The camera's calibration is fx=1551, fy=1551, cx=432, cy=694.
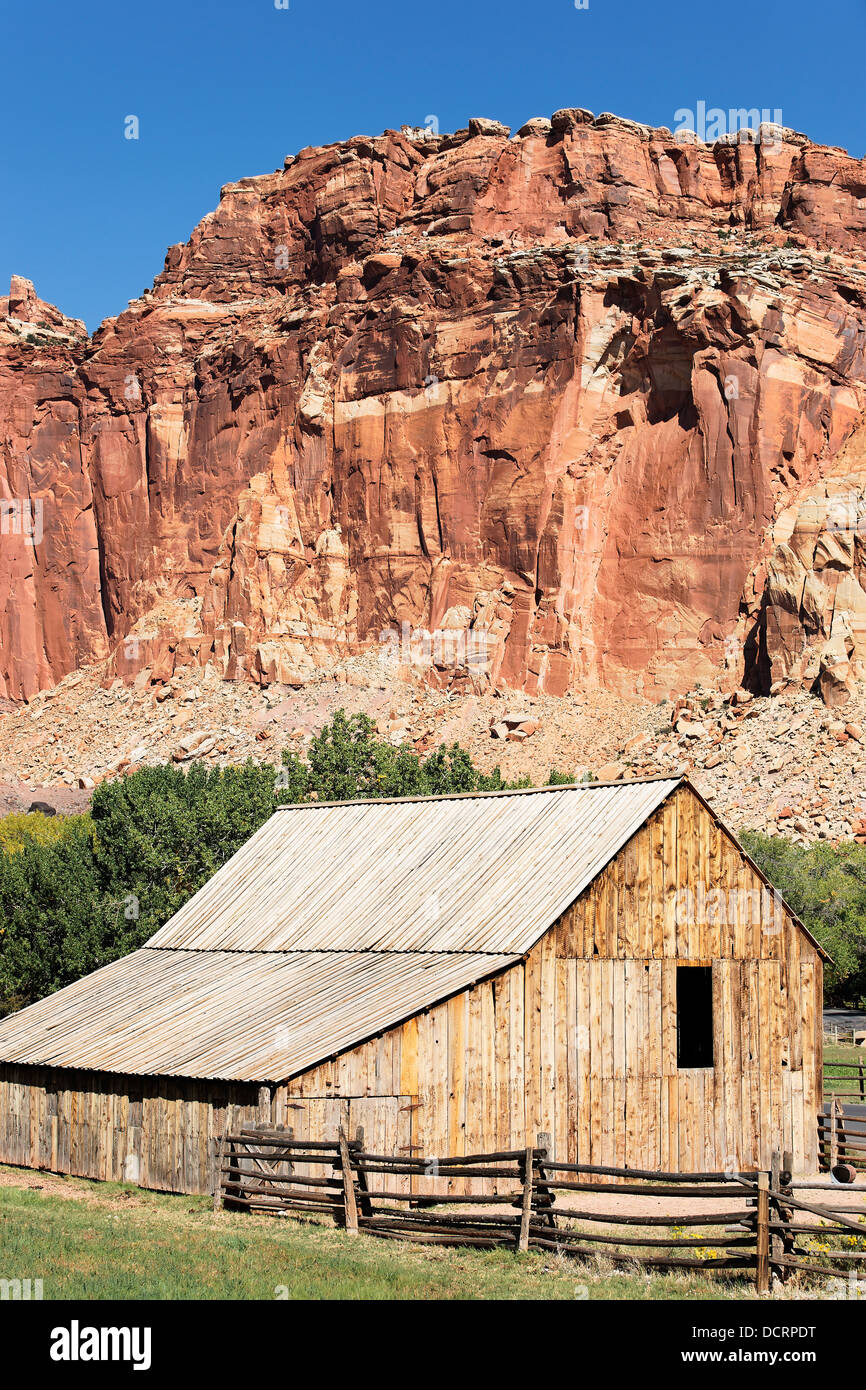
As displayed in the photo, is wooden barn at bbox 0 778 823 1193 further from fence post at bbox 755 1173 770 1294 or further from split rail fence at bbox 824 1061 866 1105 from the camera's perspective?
split rail fence at bbox 824 1061 866 1105

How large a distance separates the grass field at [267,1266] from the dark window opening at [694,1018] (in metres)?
8.66

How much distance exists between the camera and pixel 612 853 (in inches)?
920

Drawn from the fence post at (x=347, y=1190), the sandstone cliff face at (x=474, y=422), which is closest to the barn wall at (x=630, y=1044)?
the fence post at (x=347, y=1190)

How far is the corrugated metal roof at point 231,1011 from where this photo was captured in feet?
70.6

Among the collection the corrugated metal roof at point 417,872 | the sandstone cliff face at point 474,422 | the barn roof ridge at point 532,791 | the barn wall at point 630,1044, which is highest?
the sandstone cliff face at point 474,422

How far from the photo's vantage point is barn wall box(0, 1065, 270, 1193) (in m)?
21.5

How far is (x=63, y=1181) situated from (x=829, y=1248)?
12.1 metres

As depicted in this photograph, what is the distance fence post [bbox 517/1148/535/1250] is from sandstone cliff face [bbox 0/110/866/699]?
62.4 meters

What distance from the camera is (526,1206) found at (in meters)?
17.3

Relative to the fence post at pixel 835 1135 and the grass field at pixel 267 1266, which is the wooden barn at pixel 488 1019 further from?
the grass field at pixel 267 1266

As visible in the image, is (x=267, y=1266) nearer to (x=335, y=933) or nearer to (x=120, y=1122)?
(x=120, y=1122)

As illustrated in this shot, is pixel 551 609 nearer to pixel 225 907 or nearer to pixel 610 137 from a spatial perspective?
pixel 610 137

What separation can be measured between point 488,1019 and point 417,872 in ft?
17.2
